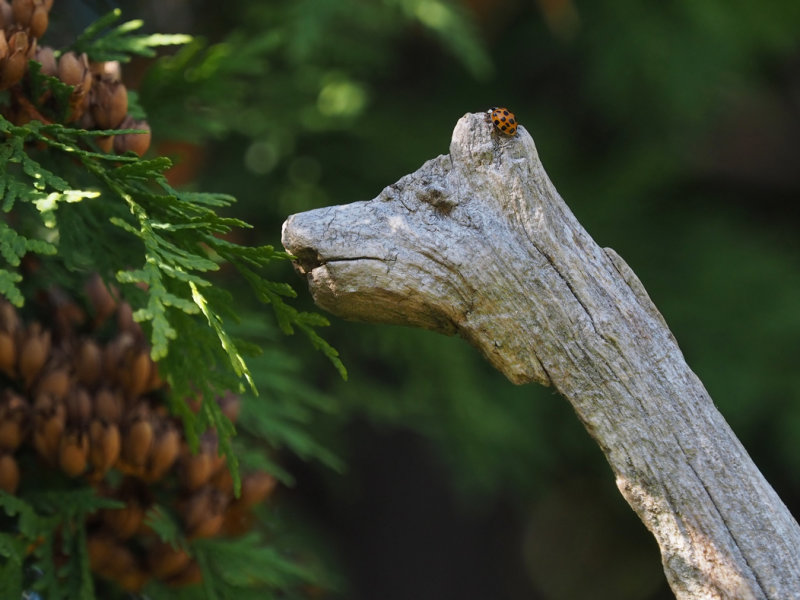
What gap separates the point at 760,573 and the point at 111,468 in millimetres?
694

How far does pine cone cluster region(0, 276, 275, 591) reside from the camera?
90 cm

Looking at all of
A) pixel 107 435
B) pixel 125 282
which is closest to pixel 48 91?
pixel 125 282

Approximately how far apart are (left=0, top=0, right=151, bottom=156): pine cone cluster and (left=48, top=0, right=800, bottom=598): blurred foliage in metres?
0.83

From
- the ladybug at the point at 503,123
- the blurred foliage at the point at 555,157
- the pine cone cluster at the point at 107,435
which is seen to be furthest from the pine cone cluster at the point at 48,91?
the blurred foliage at the point at 555,157

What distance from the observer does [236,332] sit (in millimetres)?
1226

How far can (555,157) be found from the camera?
2588 millimetres

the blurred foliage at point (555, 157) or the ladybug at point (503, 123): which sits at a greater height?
the blurred foliage at point (555, 157)

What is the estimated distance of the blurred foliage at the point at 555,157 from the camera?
204 centimetres

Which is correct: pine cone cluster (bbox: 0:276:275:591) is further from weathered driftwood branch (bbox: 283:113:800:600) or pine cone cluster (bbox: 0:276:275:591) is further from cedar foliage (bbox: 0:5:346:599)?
weathered driftwood branch (bbox: 283:113:800:600)

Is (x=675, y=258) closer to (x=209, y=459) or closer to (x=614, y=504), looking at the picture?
(x=614, y=504)

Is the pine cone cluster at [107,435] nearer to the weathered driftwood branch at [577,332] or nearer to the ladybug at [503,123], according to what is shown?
the weathered driftwood branch at [577,332]

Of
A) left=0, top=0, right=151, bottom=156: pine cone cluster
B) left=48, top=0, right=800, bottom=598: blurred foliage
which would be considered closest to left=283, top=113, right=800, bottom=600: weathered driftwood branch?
left=0, top=0, right=151, bottom=156: pine cone cluster

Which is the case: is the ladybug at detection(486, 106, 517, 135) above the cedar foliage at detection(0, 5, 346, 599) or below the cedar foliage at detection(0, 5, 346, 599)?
above

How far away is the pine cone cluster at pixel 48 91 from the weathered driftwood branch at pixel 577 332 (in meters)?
0.25
